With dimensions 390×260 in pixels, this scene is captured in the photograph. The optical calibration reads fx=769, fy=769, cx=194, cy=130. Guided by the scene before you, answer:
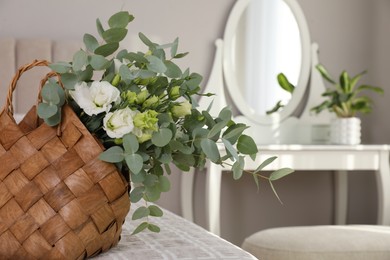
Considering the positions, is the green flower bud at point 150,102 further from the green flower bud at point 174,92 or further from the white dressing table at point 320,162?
the white dressing table at point 320,162

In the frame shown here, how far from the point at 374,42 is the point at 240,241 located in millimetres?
1285

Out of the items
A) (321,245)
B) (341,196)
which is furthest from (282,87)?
(321,245)

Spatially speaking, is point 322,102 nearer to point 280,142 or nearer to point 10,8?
point 280,142

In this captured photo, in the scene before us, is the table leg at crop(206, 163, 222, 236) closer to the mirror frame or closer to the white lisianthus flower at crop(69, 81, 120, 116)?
the mirror frame

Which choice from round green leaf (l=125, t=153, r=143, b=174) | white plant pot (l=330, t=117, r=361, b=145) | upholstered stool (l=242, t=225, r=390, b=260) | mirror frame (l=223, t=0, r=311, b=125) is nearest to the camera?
round green leaf (l=125, t=153, r=143, b=174)

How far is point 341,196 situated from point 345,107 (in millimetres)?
525

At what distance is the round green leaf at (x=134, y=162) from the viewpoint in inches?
37.9

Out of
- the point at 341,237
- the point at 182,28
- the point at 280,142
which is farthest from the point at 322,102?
the point at 341,237

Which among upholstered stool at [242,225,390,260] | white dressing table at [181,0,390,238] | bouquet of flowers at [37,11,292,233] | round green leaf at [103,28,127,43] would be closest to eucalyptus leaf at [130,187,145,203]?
bouquet of flowers at [37,11,292,233]

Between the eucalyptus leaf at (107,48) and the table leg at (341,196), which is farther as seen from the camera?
the table leg at (341,196)

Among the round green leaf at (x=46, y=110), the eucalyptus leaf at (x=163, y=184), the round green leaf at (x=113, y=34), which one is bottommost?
the eucalyptus leaf at (x=163, y=184)

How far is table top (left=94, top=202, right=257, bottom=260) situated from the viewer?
42.1 inches

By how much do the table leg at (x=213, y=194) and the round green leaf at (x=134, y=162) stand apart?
93.6 inches

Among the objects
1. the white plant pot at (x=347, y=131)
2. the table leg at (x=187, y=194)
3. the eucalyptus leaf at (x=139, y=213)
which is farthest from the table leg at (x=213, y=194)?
the eucalyptus leaf at (x=139, y=213)
